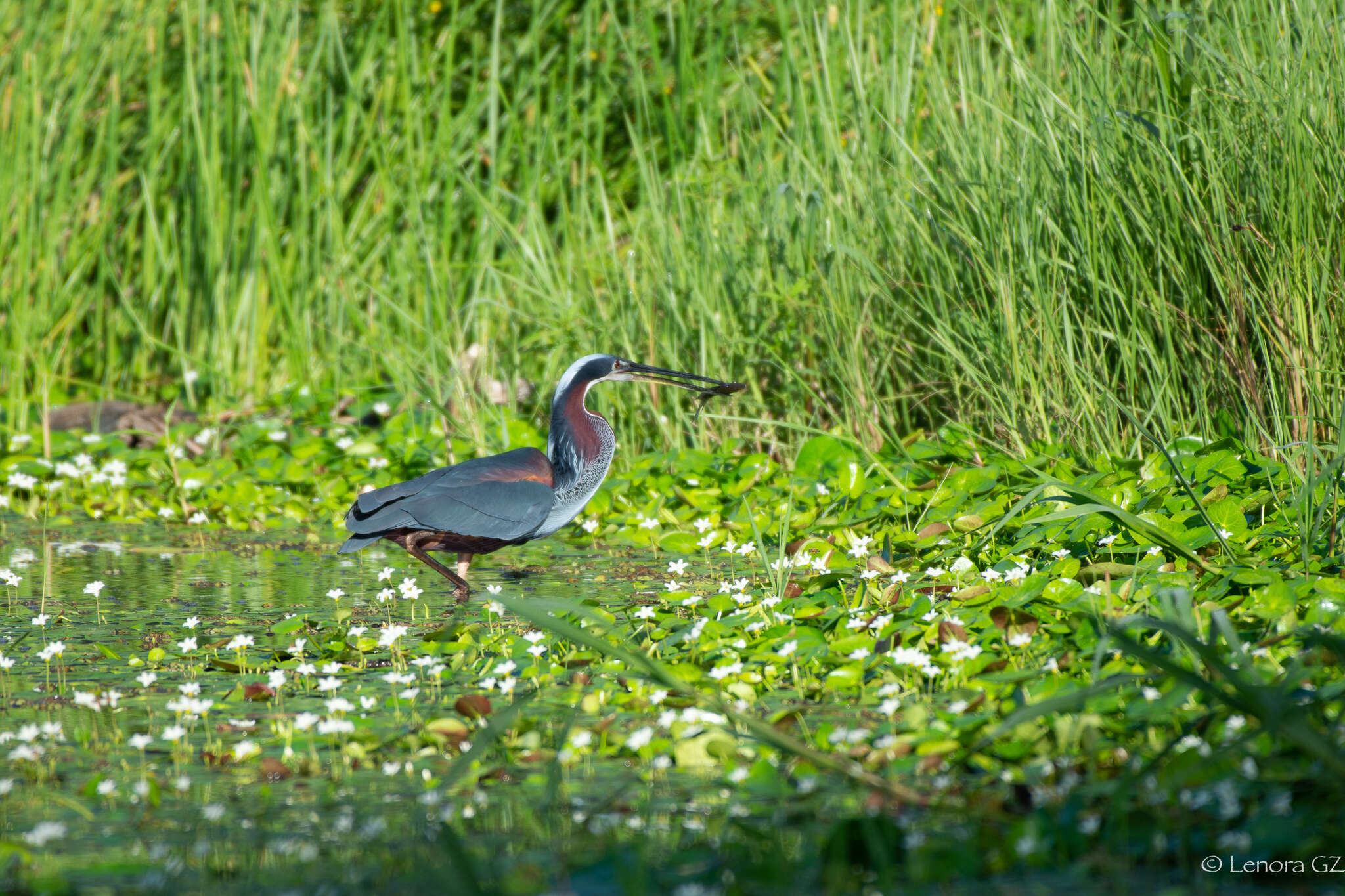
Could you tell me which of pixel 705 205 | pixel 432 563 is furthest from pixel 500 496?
pixel 705 205

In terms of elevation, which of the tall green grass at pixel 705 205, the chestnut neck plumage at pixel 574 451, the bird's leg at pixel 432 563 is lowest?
the bird's leg at pixel 432 563

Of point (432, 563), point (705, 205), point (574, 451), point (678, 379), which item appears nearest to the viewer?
point (432, 563)

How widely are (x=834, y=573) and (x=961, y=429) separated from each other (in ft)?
5.61

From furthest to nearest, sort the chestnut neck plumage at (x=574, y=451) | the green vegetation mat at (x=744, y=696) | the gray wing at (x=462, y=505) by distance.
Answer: the chestnut neck plumage at (x=574, y=451)
the gray wing at (x=462, y=505)
the green vegetation mat at (x=744, y=696)

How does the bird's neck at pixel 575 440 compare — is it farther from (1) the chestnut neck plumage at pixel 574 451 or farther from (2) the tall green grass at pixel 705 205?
(2) the tall green grass at pixel 705 205

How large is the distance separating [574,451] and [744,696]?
2.24 meters

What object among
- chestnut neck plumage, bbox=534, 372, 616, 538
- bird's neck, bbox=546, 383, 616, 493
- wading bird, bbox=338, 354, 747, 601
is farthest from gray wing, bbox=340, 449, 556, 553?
bird's neck, bbox=546, 383, 616, 493

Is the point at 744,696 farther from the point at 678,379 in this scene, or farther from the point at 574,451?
the point at 678,379

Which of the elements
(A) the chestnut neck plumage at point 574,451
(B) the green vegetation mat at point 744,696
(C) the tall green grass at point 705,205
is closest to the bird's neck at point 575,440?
(A) the chestnut neck plumage at point 574,451

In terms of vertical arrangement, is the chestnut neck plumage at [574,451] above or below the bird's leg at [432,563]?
above

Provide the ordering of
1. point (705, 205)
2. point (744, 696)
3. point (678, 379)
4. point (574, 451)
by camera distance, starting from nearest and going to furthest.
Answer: point (744, 696)
point (574, 451)
point (678, 379)
point (705, 205)

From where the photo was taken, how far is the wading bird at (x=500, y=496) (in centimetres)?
484

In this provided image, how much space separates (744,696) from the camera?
3.28 meters

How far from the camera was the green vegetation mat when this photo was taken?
2.37 meters
